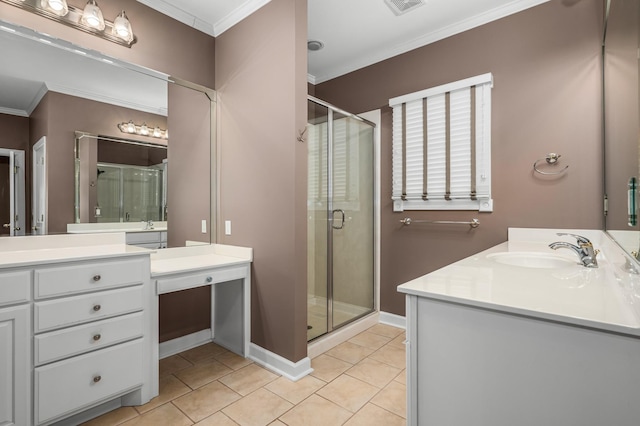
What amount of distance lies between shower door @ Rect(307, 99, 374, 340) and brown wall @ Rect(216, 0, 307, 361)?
0.40 metres

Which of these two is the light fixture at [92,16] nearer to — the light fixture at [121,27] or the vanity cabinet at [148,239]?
the light fixture at [121,27]


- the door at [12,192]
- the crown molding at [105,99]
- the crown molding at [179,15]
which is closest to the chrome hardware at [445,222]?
the crown molding at [105,99]

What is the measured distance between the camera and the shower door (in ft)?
8.88

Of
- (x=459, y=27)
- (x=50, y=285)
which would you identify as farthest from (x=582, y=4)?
(x=50, y=285)

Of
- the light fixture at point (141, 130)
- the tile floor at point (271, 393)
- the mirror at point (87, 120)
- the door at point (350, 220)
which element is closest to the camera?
the tile floor at point (271, 393)

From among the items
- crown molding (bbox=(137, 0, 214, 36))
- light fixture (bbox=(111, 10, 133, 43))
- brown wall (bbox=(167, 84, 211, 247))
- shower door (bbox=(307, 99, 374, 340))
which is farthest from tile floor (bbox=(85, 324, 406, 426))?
crown molding (bbox=(137, 0, 214, 36))

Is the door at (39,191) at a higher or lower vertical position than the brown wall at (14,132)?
lower

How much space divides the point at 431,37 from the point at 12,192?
3.31 metres

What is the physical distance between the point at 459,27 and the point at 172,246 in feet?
9.90

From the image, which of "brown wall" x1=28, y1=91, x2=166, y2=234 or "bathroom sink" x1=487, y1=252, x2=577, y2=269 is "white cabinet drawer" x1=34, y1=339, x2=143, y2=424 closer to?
"brown wall" x1=28, y1=91, x2=166, y2=234

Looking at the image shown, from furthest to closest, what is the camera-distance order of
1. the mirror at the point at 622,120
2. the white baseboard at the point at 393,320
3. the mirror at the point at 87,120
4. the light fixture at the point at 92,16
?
the white baseboard at the point at 393,320, the light fixture at the point at 92,16, the mirror at the point at 87,120, the mirror at the point at 622,120

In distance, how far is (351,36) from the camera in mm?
2908

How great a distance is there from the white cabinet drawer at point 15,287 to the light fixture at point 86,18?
155 centimetres

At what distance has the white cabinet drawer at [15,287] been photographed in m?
1.41
